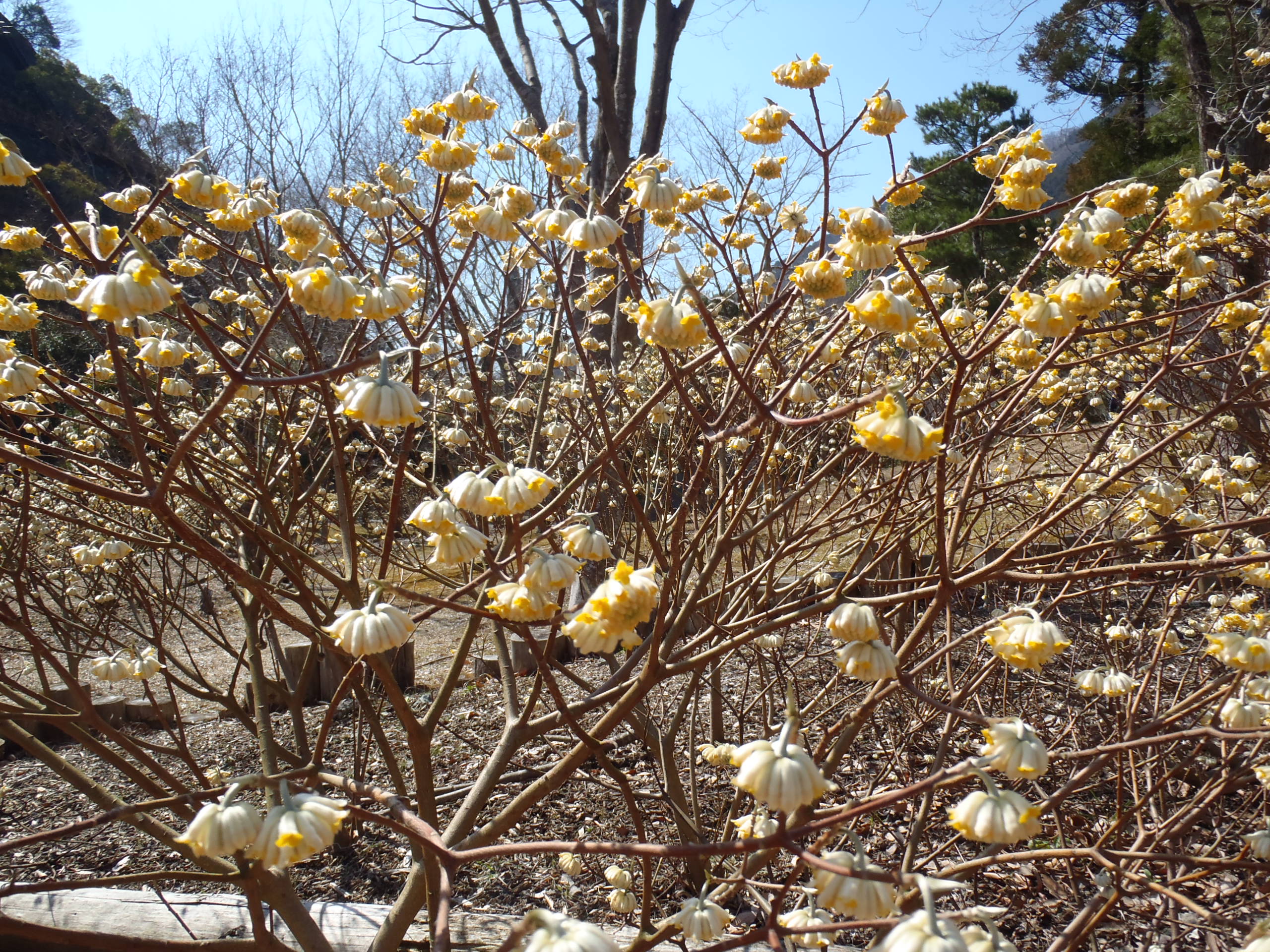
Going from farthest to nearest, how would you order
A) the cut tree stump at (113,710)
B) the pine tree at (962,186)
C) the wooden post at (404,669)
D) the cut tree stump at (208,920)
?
1. the pine tree at (962,186)
2. the wooden post at (404,669)
3. the cut tree stump at (113,710)
4. the cut tree stump at (208,920)

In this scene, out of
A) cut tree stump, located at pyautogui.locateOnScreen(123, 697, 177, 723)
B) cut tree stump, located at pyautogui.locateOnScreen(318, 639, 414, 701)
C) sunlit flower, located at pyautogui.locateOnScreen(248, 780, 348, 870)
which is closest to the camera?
sunlit flower, located at pyautogui.locateOnScreen(248, 780, 348, 870)

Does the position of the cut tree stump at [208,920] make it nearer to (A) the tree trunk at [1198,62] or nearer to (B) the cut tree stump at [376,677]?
(B) the cut tree stump at [376,677]

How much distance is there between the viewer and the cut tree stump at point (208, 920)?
2414mm

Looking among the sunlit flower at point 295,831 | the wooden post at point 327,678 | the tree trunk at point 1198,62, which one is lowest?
the sunlit flower at point 295,831

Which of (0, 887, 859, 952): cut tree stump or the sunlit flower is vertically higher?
the sunlit flower

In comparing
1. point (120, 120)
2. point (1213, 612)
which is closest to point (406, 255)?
point (1213, 612)

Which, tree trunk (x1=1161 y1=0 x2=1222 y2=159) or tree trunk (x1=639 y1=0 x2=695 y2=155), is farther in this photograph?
tree trunk (x1=639 y1=0 x2=695 y2=155)

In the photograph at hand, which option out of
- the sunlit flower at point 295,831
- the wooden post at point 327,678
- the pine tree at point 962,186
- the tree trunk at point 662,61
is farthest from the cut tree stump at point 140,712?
the pine tree at point 962,186

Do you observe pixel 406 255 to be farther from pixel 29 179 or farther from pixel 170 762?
pixel 170 762

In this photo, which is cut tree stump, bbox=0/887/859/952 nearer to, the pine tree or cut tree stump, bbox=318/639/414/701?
cut tree stump, bbox=318/639/414/701

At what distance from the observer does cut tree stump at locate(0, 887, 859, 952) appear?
241 centimetres

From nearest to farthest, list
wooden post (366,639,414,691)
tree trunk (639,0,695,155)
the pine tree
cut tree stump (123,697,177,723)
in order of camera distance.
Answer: cut tree stump (123,697,177,723) < wooden post (366,639,414,691) < tree trunk (639,0,695,155) < the pine tree

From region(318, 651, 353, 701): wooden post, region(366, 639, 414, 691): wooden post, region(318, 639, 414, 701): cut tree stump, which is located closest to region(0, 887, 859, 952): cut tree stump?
region(318, 651, 353, 701): wooden post

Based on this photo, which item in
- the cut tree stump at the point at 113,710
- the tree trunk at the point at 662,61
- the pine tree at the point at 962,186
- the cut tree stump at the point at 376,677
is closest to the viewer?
the cut tree stump at the point at 113,710
